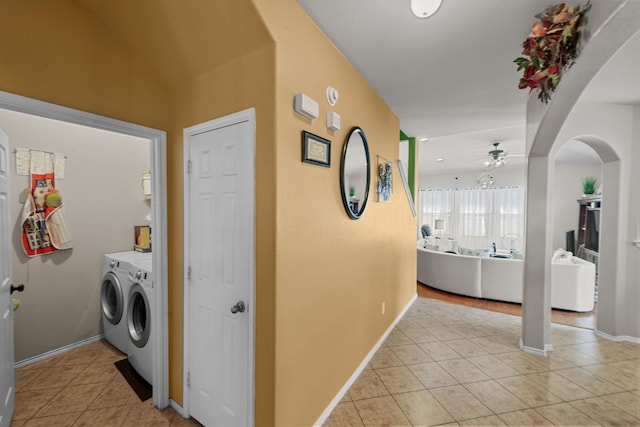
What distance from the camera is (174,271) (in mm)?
1899

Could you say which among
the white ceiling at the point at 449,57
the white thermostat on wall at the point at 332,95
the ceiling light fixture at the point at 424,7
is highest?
the white ceiling at the point at 449,57

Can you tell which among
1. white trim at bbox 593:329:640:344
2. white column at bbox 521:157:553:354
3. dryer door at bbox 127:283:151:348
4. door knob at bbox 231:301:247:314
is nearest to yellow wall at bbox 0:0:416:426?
door knob at bbox 231:301:247:314

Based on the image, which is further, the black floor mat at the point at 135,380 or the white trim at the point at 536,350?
the white trim at the point at 536,350

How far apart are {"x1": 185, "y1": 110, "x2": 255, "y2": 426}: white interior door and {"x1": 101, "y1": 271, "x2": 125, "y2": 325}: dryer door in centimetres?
117

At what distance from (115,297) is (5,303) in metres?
1.08

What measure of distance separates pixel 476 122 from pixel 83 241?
466cm

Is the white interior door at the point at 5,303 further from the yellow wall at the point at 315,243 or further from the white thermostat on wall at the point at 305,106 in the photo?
the white thermostat on wall at the point at 305,106

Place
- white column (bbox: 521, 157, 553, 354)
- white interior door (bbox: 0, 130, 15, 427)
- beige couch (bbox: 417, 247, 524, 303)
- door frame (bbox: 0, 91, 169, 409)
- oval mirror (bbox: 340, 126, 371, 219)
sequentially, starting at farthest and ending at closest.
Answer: beige couch (bbox: 417, 247, 524, 303)
white column (bbox: 521, 157, 553, 354)
oval mirror (bbox: 340, 126, 371, 219)
door frame (bbox: 0, 91, 169, 409)
white interior door (bbox: 0, 130, 15, 427)

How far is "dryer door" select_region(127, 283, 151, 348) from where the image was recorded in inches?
85.0

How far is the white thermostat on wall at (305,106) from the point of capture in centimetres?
146

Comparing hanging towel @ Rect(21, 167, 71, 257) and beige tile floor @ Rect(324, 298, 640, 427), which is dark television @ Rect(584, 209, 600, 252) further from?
hanging towel @ Rect(21, 167, 71, 257)

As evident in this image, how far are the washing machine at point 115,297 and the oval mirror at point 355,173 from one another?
2.00 m

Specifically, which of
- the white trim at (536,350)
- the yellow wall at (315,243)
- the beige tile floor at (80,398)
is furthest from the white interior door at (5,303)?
the white trim at (536,350)

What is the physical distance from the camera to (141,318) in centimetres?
227
